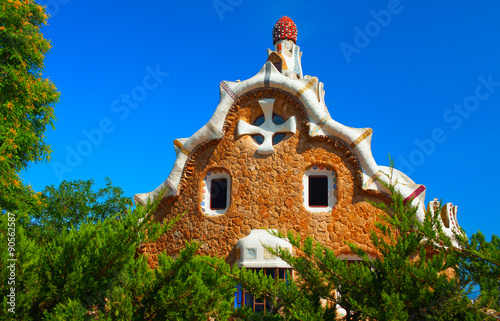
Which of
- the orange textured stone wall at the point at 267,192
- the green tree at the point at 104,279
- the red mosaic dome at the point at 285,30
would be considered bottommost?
the green tree at the point at 104,279

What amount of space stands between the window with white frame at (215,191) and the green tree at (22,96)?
3.83 metres

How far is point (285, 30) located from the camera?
44.5ft

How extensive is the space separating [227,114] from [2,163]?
509 centimetres

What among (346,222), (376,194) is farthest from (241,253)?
(376,194)

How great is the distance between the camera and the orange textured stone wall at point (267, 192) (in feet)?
33.0

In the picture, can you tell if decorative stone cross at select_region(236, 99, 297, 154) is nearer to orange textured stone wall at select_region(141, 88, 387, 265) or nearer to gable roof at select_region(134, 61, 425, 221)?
orange textured stone wall at select_region(141, 88, 387, 265)

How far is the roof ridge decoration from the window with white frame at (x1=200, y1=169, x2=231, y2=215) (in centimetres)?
67

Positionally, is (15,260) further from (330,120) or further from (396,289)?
(330,120)

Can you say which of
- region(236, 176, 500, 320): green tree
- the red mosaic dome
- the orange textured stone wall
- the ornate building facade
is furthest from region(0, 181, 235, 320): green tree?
the red mosaic dome

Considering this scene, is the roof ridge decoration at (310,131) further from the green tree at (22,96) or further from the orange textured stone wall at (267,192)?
the green tree at (22,96)

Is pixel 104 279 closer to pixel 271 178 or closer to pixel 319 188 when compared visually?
pixel 271 178

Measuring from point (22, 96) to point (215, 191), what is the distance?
16.8 feet

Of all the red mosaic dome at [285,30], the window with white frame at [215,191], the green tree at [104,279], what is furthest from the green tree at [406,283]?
the red mosaic dome at [285,30]

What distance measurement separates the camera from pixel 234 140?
36.2 ft
